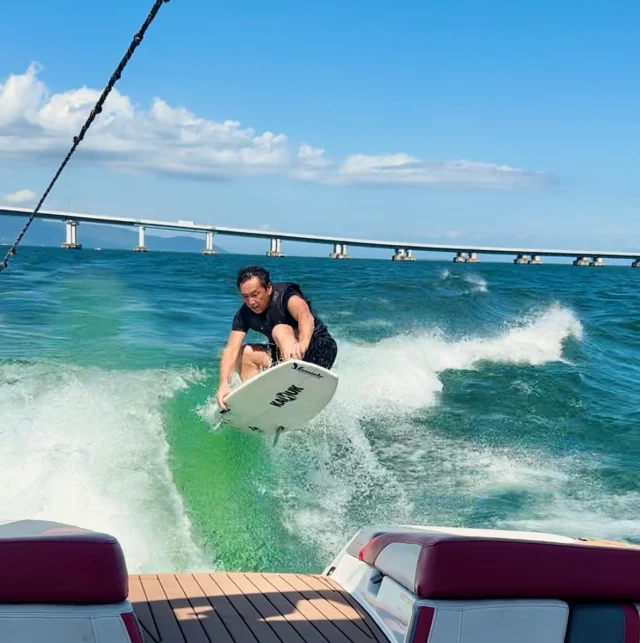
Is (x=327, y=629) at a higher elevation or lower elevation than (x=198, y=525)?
higher

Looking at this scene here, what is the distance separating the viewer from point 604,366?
16.3 metres

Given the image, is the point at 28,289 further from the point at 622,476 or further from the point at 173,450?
the point at 622,476

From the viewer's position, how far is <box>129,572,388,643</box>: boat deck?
363 centimetres

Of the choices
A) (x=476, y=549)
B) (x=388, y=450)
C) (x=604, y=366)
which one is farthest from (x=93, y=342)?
(x=476, y=549)

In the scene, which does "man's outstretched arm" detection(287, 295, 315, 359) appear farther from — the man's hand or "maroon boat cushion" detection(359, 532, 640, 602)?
"maroon boat cushion" detection(359, 532, 640, 602)

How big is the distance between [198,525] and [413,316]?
1301 centimetres

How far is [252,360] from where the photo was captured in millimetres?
7996

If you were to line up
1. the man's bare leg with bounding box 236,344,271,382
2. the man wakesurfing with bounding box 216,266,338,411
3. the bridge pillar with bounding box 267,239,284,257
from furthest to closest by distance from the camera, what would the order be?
1. the bridge pillar with bounding box 267,239,284,257
2. the man's bare leg with bounding box 236,344,271,382
3. the man wakesurfing with bounding box 216,266,338,411

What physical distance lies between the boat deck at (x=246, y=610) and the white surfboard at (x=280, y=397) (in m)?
3.10

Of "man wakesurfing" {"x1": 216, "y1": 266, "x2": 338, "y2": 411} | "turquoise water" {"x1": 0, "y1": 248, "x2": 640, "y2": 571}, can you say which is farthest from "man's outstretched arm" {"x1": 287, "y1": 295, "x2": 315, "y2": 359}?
"turquoise water" {"x1": 0, "y1": 248, "x2": 640, "y2": 571}

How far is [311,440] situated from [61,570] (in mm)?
6899

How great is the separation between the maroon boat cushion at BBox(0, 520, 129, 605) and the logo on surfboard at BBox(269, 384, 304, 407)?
195 inches

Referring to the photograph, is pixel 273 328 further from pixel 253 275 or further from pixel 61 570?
pixel 61 570

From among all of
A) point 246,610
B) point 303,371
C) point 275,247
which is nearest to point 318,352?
point 303,371
